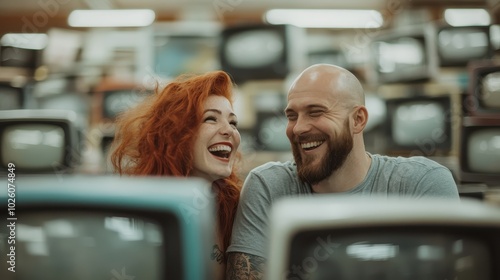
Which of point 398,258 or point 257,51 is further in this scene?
point 257,51

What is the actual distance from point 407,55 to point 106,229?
12.3 ft

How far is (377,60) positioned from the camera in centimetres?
449

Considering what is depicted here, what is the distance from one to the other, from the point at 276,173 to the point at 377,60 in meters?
2.71

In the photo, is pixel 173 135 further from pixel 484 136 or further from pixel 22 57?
pixel 22 57

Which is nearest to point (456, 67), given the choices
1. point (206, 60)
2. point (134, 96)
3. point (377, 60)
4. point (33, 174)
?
point (377, 60)

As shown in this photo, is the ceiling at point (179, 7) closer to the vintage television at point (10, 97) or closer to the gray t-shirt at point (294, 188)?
the vintage television at point (10, 97)

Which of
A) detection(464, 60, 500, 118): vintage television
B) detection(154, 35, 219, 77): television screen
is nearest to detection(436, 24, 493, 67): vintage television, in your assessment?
detection(464, 60, 500, 118): vintage television

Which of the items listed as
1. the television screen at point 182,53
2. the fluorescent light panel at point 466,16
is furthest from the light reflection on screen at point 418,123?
the fluorescent light panel at point 466,16

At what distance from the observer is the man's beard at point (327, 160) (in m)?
2.03

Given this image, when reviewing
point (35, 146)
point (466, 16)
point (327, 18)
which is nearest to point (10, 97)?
point (35, 146)

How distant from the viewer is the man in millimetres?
1936

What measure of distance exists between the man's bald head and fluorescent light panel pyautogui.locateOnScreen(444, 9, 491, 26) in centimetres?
544

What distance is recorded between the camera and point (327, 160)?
6.70 feet

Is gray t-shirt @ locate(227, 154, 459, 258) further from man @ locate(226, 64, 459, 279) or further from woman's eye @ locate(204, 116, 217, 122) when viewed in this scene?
woman's eye @ locate(204, 116, 217, 122)
